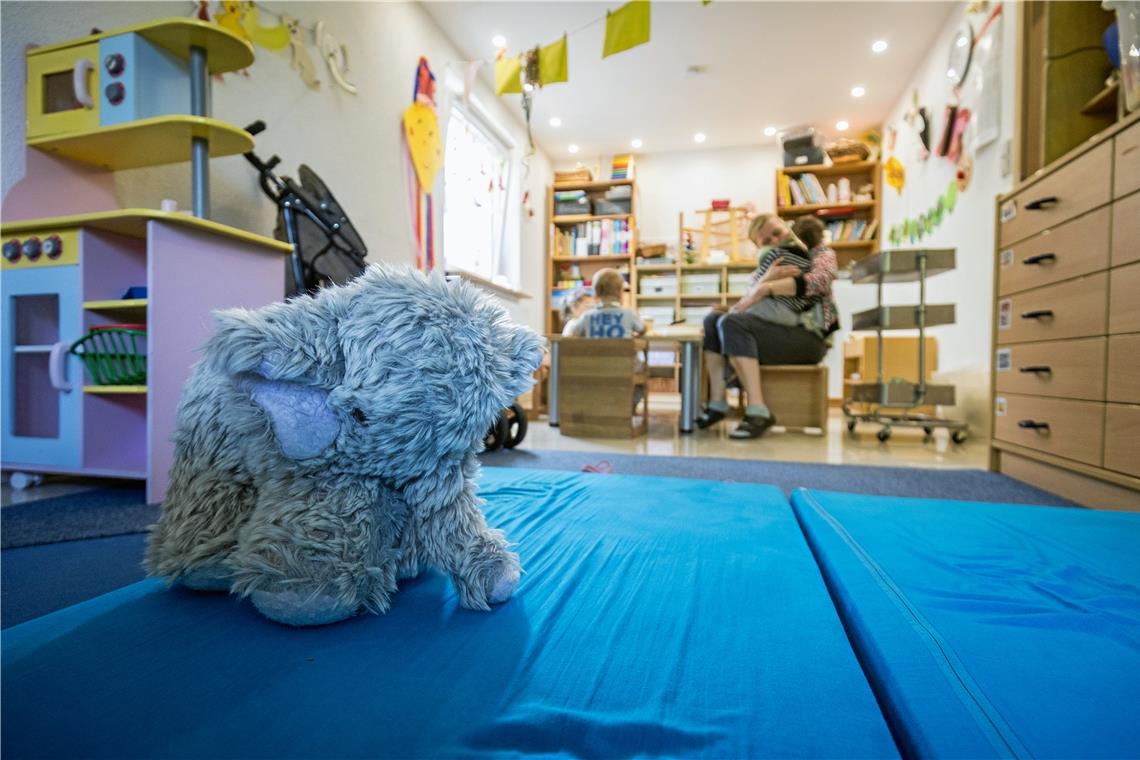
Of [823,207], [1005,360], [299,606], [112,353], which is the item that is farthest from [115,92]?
[823,207]

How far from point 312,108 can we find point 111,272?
1291mm

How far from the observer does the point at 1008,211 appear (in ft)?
5.35

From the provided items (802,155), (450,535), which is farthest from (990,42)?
(450,535)

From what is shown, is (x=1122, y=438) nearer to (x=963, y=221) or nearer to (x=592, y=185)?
(x=963, y=221)

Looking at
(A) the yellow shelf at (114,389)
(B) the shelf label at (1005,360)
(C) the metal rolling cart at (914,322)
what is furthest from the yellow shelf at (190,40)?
(C) the metal rolling cart at (914,322)

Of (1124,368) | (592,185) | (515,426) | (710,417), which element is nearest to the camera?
(1124,368)

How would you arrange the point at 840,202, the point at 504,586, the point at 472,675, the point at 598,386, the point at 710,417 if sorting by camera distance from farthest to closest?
the point at 840,202, the point at 710,417, the point at 598,386, the point at 504,586, the point at 472,675

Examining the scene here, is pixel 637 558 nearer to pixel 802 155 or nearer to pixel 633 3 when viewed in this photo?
pixel 633 3

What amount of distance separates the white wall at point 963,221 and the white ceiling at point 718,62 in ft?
1.10

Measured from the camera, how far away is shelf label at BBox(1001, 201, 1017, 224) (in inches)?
62.6

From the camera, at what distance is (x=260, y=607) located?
46cm

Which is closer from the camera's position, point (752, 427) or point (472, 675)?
point (472, 675)

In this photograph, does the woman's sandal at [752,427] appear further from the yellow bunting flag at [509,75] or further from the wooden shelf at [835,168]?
the wooden shelf at [835,168]

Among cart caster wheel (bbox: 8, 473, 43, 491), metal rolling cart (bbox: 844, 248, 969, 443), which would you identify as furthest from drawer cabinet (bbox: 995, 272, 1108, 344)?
cart caster wheel (bbox: 8, 473, 43, 491)
